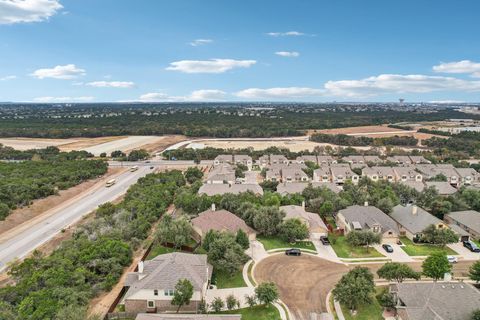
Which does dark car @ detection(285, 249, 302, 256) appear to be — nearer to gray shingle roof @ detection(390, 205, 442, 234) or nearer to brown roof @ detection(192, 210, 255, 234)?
brown roof @ detection(192, 210, 255, 234)

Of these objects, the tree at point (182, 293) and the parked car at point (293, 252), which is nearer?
the tree at point (182, 293)

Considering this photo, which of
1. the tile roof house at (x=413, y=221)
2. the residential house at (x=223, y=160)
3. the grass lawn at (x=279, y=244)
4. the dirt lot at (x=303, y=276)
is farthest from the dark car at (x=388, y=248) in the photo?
the residential house at (x=223, y=160)

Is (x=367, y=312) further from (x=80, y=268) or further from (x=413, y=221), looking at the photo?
(x=80, y=268)

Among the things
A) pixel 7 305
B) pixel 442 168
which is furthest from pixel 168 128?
pixel 7 305

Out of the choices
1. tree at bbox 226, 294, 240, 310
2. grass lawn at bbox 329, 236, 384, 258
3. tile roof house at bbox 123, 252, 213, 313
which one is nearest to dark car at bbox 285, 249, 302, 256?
grass lawn at bbox 329, 236, 384, 258

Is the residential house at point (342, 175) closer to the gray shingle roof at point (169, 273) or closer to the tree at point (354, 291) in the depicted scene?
the tree at point (354, 291)

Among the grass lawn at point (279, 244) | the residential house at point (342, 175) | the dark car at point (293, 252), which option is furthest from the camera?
the residential house at point (342, 175)

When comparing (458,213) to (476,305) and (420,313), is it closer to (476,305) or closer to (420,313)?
(476,305)
